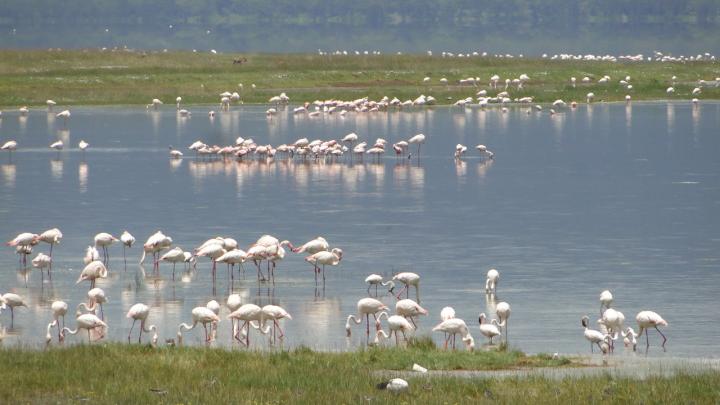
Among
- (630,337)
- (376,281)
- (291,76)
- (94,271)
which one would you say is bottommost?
(630,337)

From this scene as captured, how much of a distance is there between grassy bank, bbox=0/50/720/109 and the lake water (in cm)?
2046

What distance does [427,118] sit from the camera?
62.7 metres

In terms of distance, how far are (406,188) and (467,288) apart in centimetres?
1462

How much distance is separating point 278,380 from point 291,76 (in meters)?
70.0

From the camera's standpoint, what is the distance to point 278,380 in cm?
1464

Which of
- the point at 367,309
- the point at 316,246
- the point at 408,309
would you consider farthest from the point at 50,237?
the point at 408,309

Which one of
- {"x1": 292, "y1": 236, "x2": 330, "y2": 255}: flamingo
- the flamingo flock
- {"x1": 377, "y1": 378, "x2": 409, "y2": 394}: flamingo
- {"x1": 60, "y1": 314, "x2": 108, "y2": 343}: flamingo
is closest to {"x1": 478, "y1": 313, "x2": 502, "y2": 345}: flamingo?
the flamingo flock

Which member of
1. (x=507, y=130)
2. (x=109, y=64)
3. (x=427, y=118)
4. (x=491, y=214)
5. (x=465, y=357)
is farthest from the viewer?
(x=109, y=64)

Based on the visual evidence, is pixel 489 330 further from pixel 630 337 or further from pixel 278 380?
pixel 278 380

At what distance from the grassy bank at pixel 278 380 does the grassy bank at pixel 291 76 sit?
56983mm

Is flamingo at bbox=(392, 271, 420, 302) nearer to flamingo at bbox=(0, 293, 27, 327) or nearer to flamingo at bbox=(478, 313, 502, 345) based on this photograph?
flamingo at bbox=(478, 313, 502, 345)

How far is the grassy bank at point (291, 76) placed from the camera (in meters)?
75.2

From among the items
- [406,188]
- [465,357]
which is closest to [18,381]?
[465,357]

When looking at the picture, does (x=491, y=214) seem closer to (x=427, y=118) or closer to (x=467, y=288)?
(x=467, y=288)
